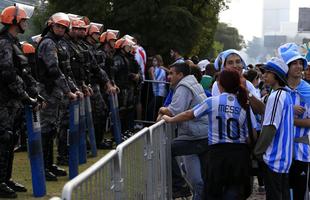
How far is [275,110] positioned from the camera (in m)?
7.00

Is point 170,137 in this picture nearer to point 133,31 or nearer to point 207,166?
point 207,166

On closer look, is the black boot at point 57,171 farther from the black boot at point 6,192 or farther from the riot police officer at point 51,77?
the black boot at point 6,192

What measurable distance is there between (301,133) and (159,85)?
9.71m

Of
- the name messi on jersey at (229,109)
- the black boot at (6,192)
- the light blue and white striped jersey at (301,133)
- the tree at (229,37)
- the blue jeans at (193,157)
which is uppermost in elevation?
the name messi on jersey at (229,109)

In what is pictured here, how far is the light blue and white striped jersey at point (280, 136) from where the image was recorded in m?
7.03

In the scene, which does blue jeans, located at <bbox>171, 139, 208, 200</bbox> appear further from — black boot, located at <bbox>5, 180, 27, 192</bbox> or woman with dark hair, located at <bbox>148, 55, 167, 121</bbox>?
woman with dark hair, located at <bbox>148, 55, 167, 121</bbox>

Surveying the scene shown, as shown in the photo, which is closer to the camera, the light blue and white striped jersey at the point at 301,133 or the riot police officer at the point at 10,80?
the light blue and white striped jersey at the point at 301,133

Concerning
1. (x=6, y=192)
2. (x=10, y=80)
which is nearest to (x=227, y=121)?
(x=10, y=80)

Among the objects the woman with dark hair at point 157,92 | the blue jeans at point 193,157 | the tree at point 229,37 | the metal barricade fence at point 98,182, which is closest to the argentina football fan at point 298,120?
the blue jeans at point 193,157

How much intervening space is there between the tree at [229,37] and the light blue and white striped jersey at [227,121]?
413 ft

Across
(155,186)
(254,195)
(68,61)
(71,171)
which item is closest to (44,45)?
(68,61)

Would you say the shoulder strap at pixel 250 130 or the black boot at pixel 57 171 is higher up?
the shoulder strap at pixel 250 130

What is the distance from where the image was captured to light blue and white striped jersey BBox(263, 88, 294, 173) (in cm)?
703

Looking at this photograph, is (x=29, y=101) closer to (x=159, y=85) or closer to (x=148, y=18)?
(x=159, y=85)
